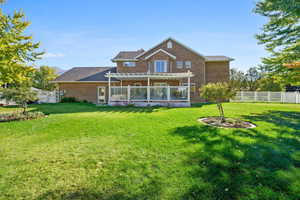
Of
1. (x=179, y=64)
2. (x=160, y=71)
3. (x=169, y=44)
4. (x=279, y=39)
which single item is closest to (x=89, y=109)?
(x=160, y=71)

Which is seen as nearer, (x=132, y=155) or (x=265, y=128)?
(x=132, y=155)

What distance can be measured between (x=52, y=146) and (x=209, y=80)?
19891 millimetres

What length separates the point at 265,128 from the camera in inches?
241

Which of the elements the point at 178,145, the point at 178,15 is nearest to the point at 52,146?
the point at 178,145

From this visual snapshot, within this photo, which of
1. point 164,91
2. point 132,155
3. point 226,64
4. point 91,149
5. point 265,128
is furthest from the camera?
point 226,64

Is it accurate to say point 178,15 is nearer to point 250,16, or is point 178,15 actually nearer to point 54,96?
point 250,16

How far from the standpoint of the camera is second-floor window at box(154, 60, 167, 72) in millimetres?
19328

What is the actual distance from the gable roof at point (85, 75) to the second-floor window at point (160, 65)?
22.7ft

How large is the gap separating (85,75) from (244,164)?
72.1ft

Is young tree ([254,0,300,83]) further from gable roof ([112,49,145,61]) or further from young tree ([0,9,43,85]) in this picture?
young tree ([0,9,43,85])

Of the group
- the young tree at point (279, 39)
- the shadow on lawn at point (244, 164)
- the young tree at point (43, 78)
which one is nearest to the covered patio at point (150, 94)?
the young tree at point (279, 39)

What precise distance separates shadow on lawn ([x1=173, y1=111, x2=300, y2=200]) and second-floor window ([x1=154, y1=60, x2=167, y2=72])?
14.7 m

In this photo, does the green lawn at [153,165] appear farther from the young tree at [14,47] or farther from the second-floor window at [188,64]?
the second-floor window at [188,64]

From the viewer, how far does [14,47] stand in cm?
677
